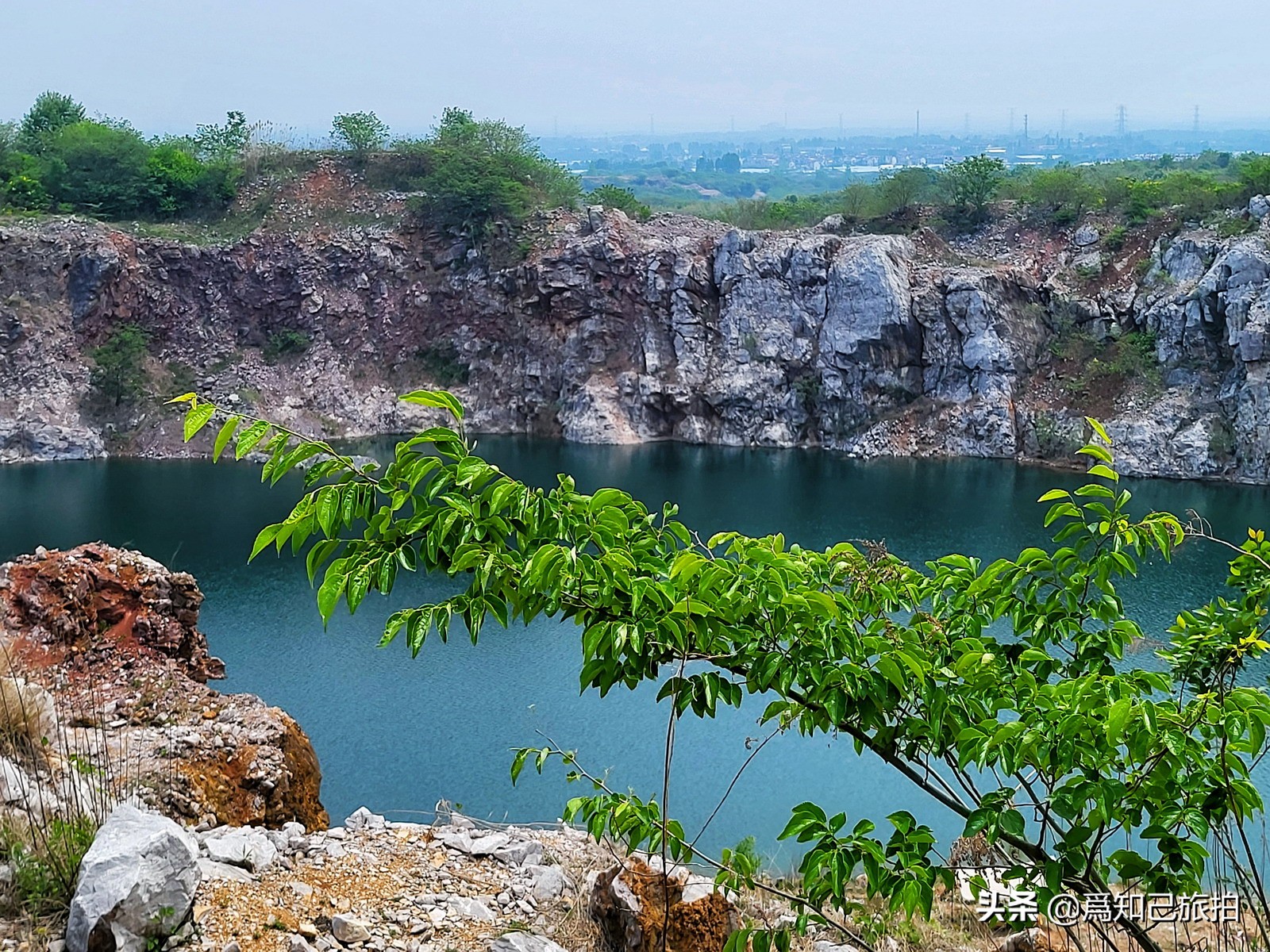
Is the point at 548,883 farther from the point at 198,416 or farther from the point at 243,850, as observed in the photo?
the point at 198,416

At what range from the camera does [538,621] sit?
1933 cm

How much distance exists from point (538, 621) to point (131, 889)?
14683mm

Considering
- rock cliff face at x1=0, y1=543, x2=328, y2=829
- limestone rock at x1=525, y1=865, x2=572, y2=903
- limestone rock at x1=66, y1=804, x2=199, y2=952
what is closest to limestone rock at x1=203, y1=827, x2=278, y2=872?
rock cliff face at x1=0, y1=543, x2=328, y2=829

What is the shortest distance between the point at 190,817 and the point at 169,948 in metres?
3.44

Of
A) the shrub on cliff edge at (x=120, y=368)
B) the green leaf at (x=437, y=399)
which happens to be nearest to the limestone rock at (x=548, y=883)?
→ the green leaf at (x=437, y=399)

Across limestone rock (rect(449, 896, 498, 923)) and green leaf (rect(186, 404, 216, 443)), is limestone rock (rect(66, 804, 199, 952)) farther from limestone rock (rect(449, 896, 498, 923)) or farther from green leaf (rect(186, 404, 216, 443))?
green leaf (rect(186, 404, 216, 443))

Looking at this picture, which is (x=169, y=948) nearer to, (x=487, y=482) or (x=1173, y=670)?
(x=487, y=482)

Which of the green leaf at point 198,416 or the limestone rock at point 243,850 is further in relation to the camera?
the limestone rock at point 243,850

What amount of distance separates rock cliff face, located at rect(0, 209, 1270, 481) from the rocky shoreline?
→ 76mm

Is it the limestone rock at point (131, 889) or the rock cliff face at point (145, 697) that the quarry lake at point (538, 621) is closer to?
the rock cliff face at point (145, 697)

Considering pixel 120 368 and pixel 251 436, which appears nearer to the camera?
pixel 251 436

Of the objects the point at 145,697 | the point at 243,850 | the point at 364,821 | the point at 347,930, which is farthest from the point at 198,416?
the point at 145,697

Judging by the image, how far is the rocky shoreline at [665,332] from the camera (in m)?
33.5

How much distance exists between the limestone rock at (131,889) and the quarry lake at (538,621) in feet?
11.5
